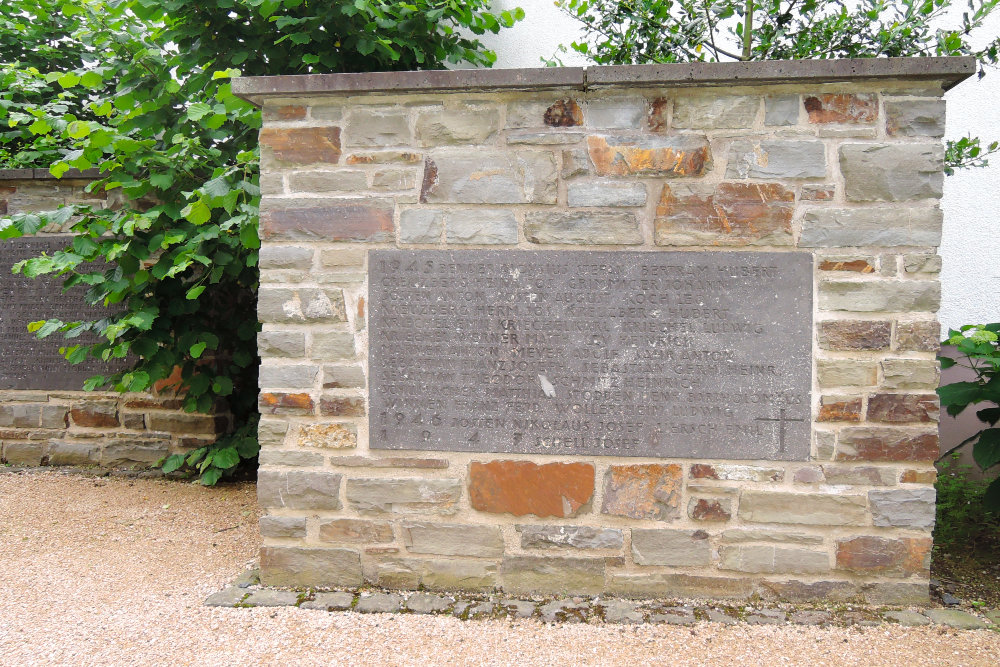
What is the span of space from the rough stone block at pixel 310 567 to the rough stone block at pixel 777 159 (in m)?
2.35

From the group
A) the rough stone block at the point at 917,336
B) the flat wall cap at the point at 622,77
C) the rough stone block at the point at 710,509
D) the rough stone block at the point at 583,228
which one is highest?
the flat wall cap at the point at 622,77

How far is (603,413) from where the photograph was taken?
106 inches

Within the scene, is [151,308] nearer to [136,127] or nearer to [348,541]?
[136,127]

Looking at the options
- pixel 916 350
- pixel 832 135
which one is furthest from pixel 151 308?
pixel 916 350

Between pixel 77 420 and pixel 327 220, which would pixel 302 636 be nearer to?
pixel 327 220

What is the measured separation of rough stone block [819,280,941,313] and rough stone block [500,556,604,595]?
4.81 ft

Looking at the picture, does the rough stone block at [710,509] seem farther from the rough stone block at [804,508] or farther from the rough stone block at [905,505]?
the rough stone block at [905,505]

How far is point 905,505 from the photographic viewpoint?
103 inches

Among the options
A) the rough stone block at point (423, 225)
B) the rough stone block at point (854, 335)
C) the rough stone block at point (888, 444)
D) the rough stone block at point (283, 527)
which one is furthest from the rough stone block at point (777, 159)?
the rough stone block at point (283, 527)

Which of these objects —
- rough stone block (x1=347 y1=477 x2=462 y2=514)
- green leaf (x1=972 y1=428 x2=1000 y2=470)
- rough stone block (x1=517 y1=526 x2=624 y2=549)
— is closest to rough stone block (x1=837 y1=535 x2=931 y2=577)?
green leaf (x1=972 y1=428 x2=1000 y2=470)

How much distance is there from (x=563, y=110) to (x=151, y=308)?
2.74m

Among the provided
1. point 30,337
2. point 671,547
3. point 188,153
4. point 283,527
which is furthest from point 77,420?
point 671,547

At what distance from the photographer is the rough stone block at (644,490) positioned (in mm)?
2684

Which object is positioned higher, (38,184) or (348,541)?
(38,184)
